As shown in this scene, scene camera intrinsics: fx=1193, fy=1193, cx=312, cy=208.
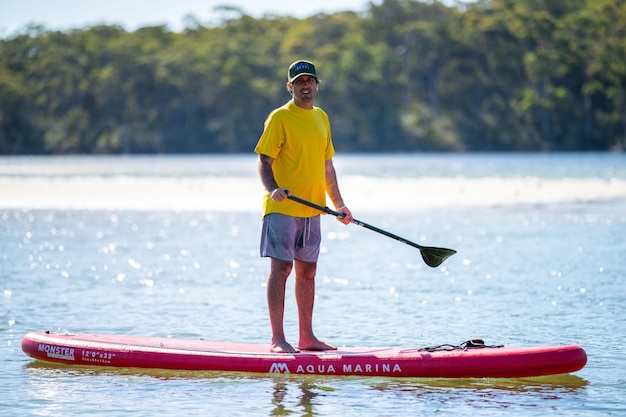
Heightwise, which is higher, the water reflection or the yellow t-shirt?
the yellow t-shirt

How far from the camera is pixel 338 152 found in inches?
3893

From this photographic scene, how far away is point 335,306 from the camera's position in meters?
11.0

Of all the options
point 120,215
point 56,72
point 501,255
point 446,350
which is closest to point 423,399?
point 446,350

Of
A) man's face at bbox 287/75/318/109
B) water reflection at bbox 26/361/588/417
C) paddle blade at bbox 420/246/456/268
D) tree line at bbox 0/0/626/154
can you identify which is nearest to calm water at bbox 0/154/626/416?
water reflection at bbox 26/361/588/417

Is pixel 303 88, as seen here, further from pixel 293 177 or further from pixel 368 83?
pixel 368 83

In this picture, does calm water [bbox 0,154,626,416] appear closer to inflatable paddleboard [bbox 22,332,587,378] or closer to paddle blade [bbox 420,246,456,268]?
inflatable paddleboard [bbox 22,332,587,378]

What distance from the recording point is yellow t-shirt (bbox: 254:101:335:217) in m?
7.35

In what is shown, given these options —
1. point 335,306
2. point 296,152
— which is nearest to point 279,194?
point 296,152

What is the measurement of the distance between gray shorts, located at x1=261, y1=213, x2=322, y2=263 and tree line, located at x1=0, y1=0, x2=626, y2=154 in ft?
268

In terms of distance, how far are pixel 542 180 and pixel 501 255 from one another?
25.2 meters

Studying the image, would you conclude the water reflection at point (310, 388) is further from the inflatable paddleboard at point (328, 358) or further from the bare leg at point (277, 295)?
the bare leg at point (277, 295)

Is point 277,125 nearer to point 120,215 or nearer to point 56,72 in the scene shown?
point 120,215

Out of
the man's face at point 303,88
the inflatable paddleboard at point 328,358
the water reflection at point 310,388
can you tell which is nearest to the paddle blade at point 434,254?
the inflatable paddleboard at point 328,358

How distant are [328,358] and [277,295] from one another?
512 millimetres
